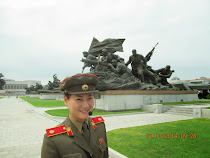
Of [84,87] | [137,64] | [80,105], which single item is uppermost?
[137,64]

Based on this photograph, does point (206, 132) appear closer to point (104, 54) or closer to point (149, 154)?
point (149, 154)

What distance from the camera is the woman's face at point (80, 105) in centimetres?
156

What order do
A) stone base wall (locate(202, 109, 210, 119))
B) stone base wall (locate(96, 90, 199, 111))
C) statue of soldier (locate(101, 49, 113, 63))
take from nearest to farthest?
1. stone base wall (locate(202, 109, 210, 119))
2. stone base wall (locate(96, 90, 199, 111))
3. statue of soldier (locate(101, 49, 113, 63))

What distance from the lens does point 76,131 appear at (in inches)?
61.8

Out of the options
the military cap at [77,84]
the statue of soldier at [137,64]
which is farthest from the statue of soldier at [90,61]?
the military cap at [77,84]

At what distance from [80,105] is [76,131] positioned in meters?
0.26

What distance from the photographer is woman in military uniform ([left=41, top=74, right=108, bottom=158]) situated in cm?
146

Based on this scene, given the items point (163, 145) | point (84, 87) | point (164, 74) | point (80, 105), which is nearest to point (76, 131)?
point (80, 105)

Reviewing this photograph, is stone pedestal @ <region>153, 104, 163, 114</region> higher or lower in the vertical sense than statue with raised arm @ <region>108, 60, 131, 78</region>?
lower

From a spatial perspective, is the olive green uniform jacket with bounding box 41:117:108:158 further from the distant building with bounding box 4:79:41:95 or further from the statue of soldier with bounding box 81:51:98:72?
the distant building with bounding box 4:79:41:95
